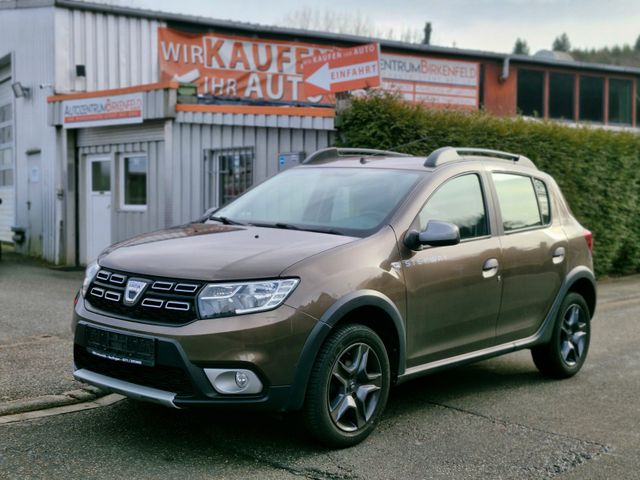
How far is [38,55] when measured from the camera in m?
16.9

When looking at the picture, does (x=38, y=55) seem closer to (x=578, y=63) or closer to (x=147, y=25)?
(x=147, y=25)

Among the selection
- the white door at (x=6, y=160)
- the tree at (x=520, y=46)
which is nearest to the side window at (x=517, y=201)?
the white door at (x=6, y=160)

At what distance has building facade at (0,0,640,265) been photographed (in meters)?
13.1

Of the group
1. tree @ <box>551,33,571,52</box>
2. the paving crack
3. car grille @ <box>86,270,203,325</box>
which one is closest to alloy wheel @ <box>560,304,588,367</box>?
the paving crack

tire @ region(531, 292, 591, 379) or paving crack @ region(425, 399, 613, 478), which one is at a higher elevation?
tire @ region(531, 292, 591, 379)

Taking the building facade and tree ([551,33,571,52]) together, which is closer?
the building facade

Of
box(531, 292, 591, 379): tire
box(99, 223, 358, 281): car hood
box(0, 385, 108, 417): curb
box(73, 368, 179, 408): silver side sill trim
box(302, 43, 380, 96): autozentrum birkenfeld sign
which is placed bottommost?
box(0, 385, 108, 417): curb

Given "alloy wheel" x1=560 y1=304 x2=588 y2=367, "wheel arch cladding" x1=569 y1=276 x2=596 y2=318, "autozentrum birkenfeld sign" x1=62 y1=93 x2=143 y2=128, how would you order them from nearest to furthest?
"alloy wheel" x1=560 y1=304 x2=588 y2=367
"wheel arch cladding" x1=569 y1=276 x2=596 y2=318
"autozentrum birkenfeld sign" x1=62 y1=93 x2=143 y2=128

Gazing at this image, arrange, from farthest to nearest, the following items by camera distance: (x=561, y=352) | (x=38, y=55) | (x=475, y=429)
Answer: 1. (x=38, y=55)
2. (x=561, y=352)
3. (x=475, y=429)

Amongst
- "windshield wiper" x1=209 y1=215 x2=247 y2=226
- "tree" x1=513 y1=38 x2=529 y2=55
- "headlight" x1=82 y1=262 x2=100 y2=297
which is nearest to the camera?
"headlight" x1=82 y1=262 x2=100 y2=297

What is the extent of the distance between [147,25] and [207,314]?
47.8 ft

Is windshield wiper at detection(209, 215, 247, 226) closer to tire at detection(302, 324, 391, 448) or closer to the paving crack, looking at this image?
tire at detection(302, 324, 391, 448)

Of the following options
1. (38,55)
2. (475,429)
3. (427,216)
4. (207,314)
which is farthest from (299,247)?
(38,55)

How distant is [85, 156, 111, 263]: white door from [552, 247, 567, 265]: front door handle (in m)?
9.99
